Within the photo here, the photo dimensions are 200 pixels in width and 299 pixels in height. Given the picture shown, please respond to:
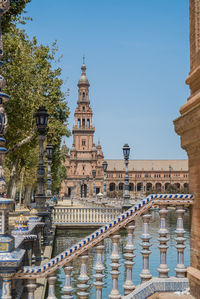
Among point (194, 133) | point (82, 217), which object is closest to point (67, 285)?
point (194, 133)

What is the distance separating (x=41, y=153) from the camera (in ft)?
53.0

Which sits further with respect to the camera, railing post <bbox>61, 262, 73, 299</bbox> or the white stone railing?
the white stone railing

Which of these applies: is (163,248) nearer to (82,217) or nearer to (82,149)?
(82,217)

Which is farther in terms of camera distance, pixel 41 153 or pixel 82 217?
pixel 82 217

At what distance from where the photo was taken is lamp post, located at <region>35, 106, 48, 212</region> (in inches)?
592

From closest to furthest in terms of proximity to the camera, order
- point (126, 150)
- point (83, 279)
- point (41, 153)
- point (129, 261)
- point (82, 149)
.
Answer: point (129, 261) < point (83, 279) < point (41, 153) < point (126, 150) < point (82, 149)

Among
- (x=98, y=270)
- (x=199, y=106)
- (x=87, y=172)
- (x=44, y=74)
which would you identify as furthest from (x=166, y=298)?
(x=87, y=172)

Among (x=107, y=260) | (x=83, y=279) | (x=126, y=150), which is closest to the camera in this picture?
(x=83, y=279)

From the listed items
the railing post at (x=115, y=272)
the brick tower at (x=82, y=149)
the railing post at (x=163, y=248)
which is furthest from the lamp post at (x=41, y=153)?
the brick tower at (x=82, y=149)

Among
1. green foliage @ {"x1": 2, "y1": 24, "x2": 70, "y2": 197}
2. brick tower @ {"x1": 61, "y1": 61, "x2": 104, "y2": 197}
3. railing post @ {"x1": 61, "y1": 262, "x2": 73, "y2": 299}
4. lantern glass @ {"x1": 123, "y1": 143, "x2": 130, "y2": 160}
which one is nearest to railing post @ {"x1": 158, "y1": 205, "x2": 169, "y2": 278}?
railing post @ {"x1": 61, "y1": 262, "x2": 73, "y2": 299}

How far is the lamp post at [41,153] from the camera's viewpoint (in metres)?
15.0

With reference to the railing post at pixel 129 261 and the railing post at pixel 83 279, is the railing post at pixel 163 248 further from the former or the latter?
the railing post at pixel 83 279

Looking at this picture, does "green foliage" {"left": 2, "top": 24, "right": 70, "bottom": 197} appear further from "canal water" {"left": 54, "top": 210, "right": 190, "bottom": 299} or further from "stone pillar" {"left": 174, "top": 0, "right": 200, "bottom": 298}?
"stone pillar" {"left": 174, "top": 0, "right": 200, "bottom": 298}

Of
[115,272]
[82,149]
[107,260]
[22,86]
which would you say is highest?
[82,149]
